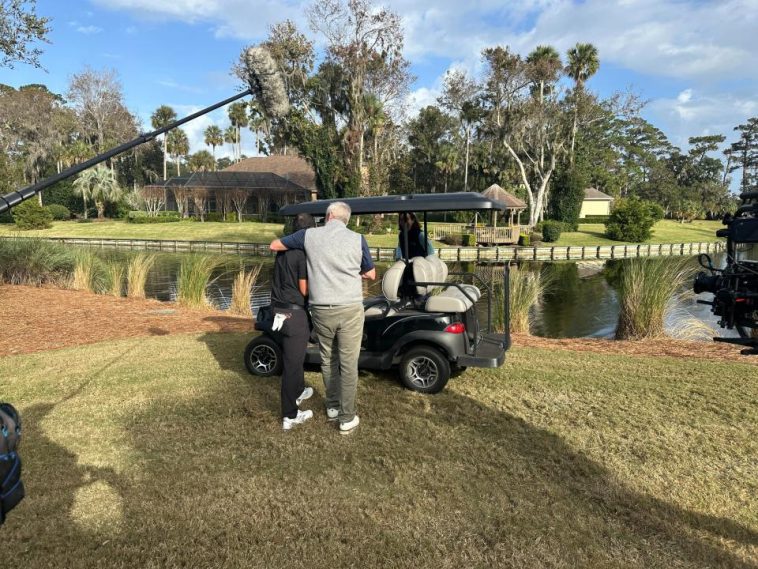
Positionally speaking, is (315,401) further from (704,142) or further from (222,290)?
(704,142)

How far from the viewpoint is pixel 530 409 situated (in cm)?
480

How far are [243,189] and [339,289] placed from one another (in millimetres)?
46997

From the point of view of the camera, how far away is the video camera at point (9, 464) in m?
1.75

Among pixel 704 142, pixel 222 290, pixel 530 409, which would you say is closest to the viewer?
pixel 530 409

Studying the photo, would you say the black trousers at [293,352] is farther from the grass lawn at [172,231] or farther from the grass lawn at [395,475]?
the grass lawn at [172,231]

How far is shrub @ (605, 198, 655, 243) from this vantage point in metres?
36.1

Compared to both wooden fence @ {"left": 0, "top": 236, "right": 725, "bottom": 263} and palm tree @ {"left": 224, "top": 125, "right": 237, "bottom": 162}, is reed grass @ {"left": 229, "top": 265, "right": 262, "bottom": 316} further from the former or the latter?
palm tree @ {"left": 224, "top": 125, "right": 237, "bottom": 162}

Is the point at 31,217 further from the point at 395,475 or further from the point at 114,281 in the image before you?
the point at 395,475

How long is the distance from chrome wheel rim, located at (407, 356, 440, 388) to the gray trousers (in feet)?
3.66

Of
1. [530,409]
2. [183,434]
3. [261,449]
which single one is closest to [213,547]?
[261,449]

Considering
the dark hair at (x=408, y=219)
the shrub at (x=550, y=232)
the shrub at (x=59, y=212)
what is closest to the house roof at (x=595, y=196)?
the shrub at (x=550, y=232)

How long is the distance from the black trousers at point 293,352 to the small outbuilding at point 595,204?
5785cm

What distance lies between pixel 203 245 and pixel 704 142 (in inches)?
3100

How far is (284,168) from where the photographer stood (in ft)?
180
